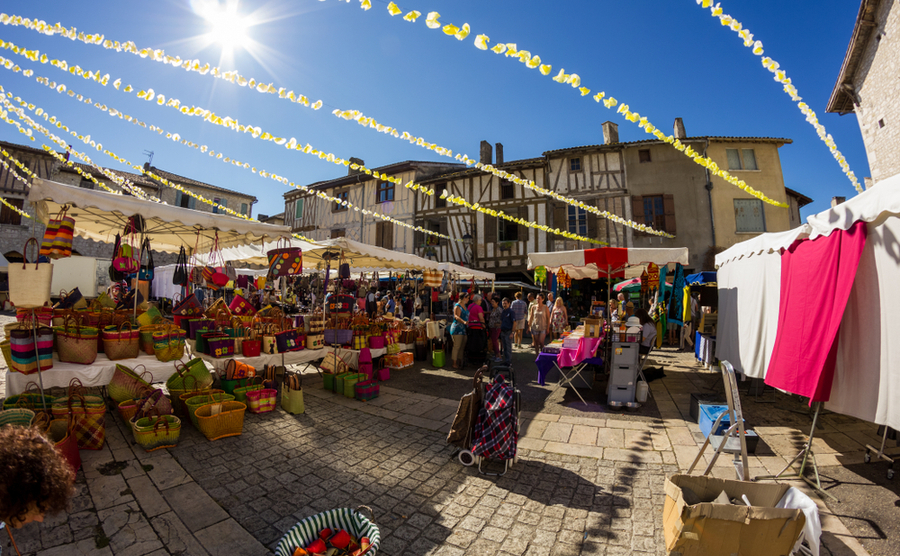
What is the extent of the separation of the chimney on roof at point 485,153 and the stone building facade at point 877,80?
12780 millimetres

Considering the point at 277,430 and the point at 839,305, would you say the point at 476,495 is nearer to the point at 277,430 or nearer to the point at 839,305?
the point at 277,430

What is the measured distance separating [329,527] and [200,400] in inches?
116

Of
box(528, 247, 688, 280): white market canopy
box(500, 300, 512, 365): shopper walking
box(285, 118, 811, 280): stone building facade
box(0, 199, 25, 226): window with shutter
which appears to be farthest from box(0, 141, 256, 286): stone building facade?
box(528, 247, 688, 280): white market canopy

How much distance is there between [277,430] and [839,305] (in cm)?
577

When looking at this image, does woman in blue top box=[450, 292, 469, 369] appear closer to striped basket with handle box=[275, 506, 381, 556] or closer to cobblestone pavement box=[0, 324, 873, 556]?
cobblestone pavement box=[0, 324, 873, 556]

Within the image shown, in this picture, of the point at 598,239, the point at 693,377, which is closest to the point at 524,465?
the point at 693,377

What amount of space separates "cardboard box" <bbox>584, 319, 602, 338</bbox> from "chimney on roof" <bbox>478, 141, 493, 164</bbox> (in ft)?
48.2

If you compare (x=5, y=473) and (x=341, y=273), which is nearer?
(x=5, y=473)

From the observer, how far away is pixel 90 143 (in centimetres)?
596

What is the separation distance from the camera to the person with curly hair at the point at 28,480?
1.56 m

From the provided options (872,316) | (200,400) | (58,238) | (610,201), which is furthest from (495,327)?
(610,201)

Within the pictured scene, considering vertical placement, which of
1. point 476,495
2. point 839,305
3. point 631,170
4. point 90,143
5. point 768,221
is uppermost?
point 631,170

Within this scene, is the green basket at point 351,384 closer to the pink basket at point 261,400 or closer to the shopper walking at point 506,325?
the pink basket at point 261,400

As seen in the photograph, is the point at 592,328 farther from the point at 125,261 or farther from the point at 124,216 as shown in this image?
the point at 124,216
